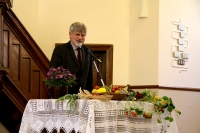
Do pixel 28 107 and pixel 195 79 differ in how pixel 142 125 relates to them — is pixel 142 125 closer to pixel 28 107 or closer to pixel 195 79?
pixel 28 107

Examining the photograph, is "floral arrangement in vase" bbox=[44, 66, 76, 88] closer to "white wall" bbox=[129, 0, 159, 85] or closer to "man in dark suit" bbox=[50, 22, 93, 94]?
"man in dark suit" bbox=[50, 22, 93, 94]

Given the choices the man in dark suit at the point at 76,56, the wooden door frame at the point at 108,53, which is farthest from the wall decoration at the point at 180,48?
the man in dark suit at the point at 76,56

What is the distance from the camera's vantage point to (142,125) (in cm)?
299

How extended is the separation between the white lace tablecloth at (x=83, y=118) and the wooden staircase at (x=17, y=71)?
1562mm

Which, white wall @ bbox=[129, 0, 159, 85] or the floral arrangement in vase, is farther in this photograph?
white wall @ bbox=[129, 0, 159, 85]

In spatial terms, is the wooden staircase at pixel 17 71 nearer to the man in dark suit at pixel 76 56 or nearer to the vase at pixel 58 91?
the man in dark suit at pixel 76 56

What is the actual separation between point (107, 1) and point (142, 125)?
12.7 feet

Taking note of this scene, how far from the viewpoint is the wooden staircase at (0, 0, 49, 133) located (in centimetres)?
447

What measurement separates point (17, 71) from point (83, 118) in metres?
2.40

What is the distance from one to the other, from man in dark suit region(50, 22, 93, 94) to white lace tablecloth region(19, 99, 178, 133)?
0.65 m

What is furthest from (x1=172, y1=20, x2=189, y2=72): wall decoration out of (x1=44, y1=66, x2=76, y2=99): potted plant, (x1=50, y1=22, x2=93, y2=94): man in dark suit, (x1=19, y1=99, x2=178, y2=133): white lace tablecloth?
(x1=44, y1=66, x2=76, y2=99): potted plant

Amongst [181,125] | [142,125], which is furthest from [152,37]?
[142,125]

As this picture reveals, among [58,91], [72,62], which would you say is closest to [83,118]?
[58,91]

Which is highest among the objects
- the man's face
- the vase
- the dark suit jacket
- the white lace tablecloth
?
the man's face
